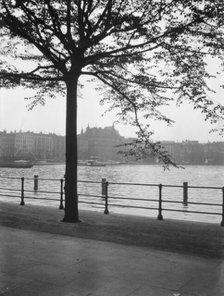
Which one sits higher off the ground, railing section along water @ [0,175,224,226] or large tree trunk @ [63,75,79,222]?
large tree trunk @ [63,75,79,222]

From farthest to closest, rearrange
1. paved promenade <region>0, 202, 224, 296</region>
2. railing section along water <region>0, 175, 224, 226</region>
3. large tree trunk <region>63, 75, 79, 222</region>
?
railing section along water <region>0, 175, 224, 226</region> < large tree trunk <region>63, 75, 79, 222</region> < paved promenade <region>0, 202, 224, 296</region>

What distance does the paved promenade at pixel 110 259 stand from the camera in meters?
4.99

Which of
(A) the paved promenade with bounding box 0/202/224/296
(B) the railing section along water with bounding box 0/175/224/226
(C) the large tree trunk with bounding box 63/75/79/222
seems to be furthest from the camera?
(B) the railing section along water with bounding box 0/175/224/226

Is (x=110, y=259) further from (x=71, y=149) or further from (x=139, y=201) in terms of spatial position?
(x=139, y=201)

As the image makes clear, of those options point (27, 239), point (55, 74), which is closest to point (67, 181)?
point (27, 239)

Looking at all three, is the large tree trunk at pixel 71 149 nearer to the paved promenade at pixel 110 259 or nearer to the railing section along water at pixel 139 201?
the paved promenade at pixel 110 259

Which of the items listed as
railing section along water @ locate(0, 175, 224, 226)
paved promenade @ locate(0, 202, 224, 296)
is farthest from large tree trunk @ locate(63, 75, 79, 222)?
railing section along water @ locate(0, 175, 224, 226)

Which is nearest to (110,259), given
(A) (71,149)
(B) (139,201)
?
Answer: (A) (71,149)

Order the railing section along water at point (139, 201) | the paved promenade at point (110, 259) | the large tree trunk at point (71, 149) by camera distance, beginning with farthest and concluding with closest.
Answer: the railing section along water at point (139, 201)
the large tree trunk at point (71, 149)
the paved promenade at point (110, 259)

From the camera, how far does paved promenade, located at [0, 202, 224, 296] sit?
4992 millimetres

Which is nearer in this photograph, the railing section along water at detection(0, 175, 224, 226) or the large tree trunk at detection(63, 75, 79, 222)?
the large tree trunk at detection(63, 75, 79, 222)

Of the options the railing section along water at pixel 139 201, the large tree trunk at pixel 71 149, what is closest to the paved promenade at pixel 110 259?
the large tree trunk at pixel 71 149

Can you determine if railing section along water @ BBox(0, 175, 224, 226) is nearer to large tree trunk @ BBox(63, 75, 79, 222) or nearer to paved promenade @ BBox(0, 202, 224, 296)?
large tree trunk @ BBox(63, 75, 79, 222)

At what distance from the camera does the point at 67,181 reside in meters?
10.9
